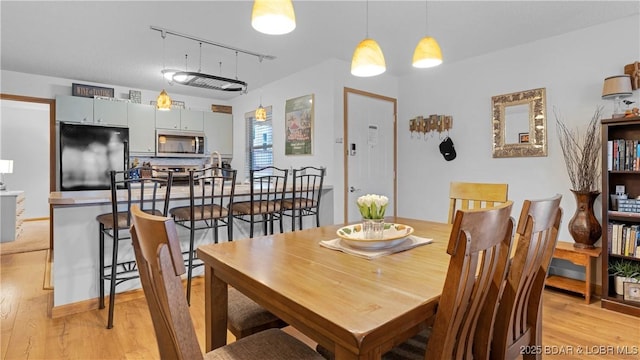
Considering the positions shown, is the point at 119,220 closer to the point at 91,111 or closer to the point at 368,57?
the point at 368,57

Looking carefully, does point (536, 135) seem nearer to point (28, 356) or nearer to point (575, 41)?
point (575, 41)

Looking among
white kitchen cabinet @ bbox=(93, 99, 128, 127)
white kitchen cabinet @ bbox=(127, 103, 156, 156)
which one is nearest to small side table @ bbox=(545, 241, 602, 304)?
white kitchen cabinet @ bbox=(127, 103, 156, 156)

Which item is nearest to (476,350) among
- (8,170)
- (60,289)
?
(60,289)

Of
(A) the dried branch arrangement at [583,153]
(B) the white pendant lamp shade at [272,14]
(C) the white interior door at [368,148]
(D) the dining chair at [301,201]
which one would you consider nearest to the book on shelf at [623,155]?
(A) the dried branch arrangement at [583,153]

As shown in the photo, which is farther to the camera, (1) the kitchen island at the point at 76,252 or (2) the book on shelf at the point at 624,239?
(2) the book on shelf at the point at 624,239

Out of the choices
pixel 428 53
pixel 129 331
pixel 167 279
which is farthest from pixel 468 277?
pixel 129 331

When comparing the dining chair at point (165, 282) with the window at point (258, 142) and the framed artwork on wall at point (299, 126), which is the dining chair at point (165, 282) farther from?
the window at point (258, 142)

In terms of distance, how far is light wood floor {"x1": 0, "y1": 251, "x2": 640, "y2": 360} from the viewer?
6.57 ft

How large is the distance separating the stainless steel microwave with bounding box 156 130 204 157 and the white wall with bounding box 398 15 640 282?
10.6 ft

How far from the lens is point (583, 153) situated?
287cm

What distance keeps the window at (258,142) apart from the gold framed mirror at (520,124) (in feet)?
9.75

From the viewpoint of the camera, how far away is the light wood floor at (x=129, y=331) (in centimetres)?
200

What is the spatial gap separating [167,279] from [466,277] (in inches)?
29.4

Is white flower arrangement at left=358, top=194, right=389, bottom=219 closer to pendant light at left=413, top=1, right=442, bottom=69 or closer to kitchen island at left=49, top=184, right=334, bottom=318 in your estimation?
pendant light at left=413, top=1, right=442, bottom=69
